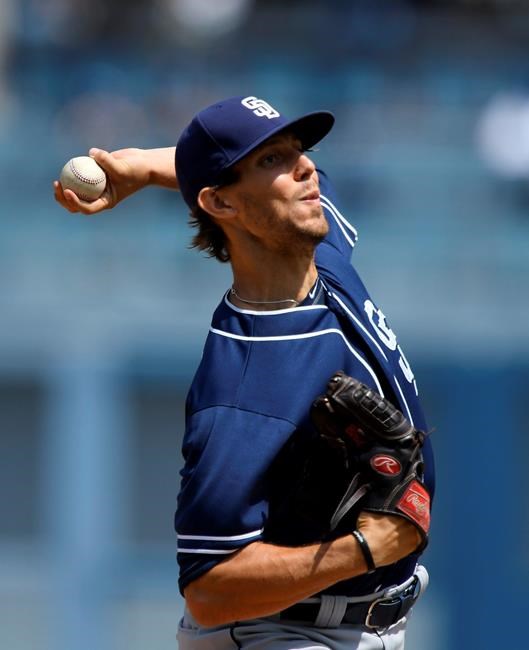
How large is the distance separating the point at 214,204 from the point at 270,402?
0.54 meters

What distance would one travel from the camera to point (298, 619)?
335cm

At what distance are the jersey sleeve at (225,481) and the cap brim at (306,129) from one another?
2.05 feet

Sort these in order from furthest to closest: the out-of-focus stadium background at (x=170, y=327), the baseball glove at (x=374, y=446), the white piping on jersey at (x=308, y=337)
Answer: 1. the out-of-focus stadium background at (x=170, y=327)
2. the white piping on jersey at (x=308, y=337)
3. the baseball glove at (x=374, y=446)

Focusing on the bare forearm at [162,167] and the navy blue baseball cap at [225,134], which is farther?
the bare forearm at [162,167]

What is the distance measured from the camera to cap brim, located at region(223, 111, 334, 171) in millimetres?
3311

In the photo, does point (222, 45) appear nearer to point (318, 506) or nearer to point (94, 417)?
point (94, 417)

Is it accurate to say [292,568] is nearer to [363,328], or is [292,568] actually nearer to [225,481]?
[225,481]

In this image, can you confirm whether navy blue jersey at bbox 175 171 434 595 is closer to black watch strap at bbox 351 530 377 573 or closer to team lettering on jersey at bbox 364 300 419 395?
team lettering on jersey at bbox 364 300 419 395

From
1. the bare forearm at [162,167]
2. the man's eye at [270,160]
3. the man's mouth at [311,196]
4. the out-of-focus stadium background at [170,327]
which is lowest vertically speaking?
the out-of-focus stadium background at [170,327]

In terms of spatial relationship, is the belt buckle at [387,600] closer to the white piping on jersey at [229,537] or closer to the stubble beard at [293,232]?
the white piping on jersey at [229,537]

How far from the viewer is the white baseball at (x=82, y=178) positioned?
3510mm

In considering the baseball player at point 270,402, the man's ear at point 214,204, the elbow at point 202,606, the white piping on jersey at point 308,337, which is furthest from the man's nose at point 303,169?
the elbow at point 202,606

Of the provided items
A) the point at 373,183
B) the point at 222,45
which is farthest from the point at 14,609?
the point at 222,45

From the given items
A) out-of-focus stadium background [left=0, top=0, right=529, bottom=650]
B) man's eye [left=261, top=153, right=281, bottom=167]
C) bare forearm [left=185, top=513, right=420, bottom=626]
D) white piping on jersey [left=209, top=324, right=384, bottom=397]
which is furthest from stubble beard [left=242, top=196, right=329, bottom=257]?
out-of-focus stadium background [left=0, top=0, right=529, bottom=650]
